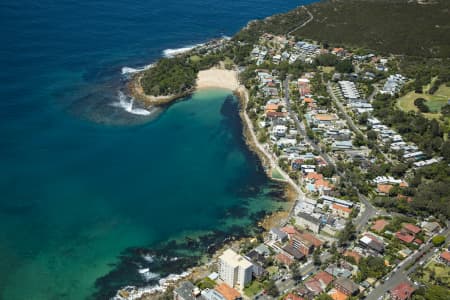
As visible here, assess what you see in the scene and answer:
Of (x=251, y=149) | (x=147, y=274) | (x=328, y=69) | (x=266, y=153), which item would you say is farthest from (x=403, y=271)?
(x=328, y=69)

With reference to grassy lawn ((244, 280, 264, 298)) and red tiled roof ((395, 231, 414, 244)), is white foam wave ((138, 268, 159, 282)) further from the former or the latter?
red tiled roof ((395, 231, 414, 244))

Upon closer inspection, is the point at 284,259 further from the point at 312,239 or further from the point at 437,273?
the point at 437,273

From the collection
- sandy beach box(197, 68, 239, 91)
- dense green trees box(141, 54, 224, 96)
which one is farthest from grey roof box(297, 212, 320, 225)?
sandy beach box(197, 68, 239, 91)

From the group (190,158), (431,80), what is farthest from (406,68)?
(190,158)

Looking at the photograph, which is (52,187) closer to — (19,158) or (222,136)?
(19,158)

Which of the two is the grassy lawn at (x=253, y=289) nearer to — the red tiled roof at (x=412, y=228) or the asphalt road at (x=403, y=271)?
the asphalt road at (x=403, y=271)
